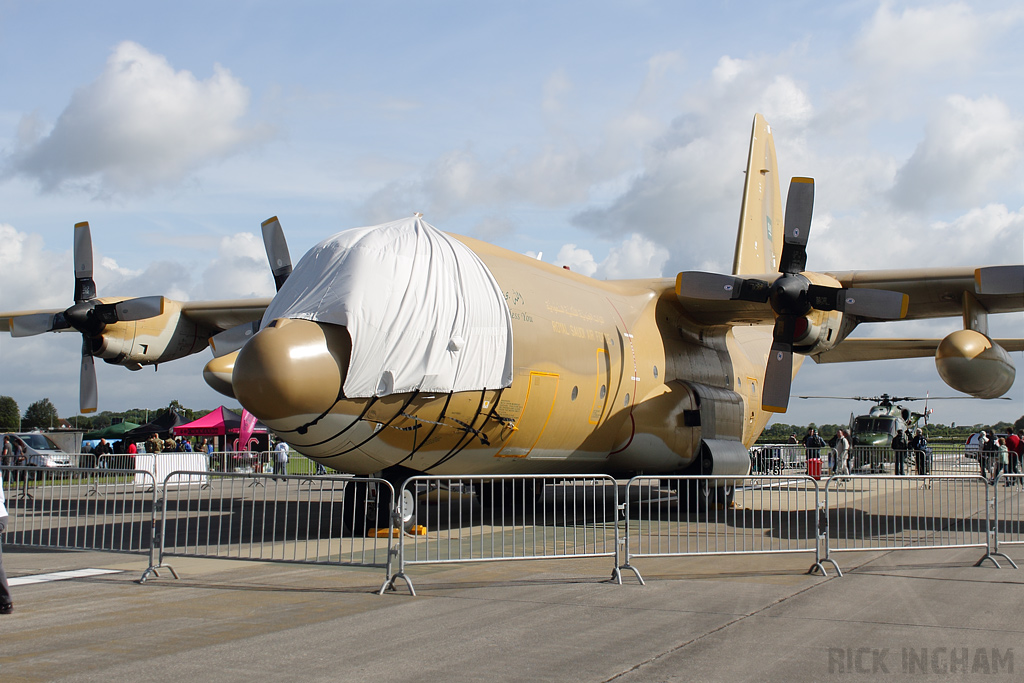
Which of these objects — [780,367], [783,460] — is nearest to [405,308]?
Result: [780,367]

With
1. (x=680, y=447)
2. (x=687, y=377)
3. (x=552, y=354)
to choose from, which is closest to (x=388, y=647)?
(x=552, y=354)

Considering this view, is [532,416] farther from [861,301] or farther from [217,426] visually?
[217,426]

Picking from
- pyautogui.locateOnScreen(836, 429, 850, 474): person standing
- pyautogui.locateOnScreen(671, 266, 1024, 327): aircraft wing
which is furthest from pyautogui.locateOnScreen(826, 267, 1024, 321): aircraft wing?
pyautogui.locateOnScreen(836, 429, 850, 474): person standing

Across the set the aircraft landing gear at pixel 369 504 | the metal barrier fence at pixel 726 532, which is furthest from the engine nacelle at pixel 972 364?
the aircraft landing gear at pixel 369 504

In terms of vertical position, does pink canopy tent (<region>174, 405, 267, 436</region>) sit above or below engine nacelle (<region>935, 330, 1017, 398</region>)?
below

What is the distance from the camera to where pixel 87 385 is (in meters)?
16.9

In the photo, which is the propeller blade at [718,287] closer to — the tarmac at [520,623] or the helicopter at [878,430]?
the tarmac at [520,623]

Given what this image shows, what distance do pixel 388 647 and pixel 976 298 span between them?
1212 cm

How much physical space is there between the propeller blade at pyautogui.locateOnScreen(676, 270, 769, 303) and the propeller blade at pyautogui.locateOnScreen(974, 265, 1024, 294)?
2992mm

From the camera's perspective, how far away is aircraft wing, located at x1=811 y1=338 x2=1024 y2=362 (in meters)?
20.8

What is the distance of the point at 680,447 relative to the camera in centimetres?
1418

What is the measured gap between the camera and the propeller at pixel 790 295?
41.9 feet

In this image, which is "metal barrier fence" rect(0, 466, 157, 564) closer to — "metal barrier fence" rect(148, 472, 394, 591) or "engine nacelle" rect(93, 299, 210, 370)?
"metal barrier fence" rect(148, 472, 394, 591)

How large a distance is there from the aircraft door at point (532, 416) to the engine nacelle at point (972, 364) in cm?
590
